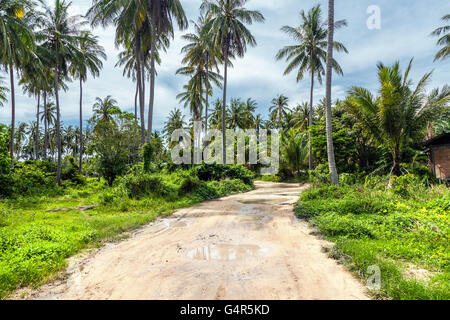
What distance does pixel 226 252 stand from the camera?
4484 millimetres

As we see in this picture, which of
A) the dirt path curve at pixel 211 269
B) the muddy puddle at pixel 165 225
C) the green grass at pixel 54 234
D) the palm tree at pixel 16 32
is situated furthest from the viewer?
the palm tree at pixel 16 32

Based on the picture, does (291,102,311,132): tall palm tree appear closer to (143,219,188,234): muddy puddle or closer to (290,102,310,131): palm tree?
(290,102,310,131): palm tree

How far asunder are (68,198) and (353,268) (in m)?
14.9

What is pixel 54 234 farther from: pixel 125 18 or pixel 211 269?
pixel 125 18

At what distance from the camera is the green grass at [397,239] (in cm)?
301

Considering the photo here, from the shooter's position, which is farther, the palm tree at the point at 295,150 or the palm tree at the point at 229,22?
the palm tree at the point at 295,150

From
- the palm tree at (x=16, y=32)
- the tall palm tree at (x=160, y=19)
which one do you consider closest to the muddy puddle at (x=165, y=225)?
the tall palm tree at (x=160, y=19)

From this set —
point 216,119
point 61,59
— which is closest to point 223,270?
point 61,59

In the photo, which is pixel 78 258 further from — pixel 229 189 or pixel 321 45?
pixel 321 45

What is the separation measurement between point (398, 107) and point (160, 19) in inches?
626

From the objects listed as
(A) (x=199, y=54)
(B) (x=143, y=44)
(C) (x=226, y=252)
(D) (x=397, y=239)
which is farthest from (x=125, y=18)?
(D) (x=397, y=239)

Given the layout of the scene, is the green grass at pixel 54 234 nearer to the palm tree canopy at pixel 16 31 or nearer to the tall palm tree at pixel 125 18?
the palm tree canopy at pixel 16 31

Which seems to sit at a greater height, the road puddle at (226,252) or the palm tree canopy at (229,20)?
the palm tree canopy at (229,20)

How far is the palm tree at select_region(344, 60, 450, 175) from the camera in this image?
11086mm
